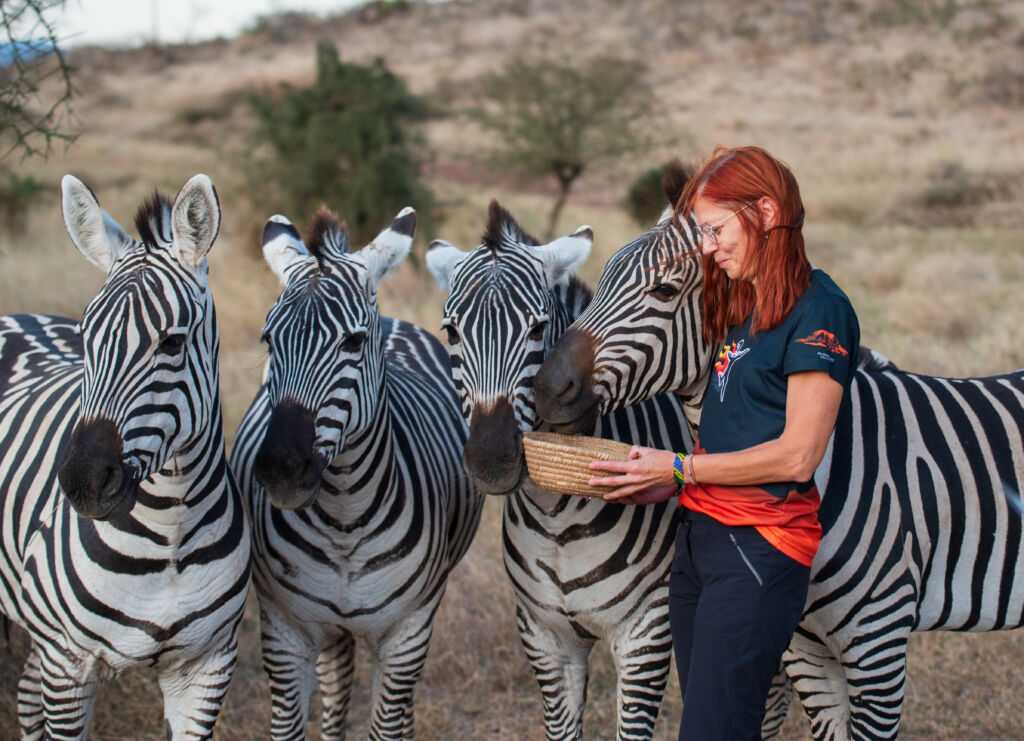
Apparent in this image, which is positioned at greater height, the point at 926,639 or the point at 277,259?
the point at 277,259

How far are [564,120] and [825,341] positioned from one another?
16.6 meters

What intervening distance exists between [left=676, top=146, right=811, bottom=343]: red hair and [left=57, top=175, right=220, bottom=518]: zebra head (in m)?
1.48

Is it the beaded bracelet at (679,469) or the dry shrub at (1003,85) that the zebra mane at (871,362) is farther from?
the dry shrub at (1003,85)

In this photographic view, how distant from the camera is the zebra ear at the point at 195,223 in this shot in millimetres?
3072

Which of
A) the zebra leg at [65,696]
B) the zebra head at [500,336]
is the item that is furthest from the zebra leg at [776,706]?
the zebra leg at [65,696]

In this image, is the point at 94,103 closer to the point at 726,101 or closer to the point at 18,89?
the point at 726,101

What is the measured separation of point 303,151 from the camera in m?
13.8

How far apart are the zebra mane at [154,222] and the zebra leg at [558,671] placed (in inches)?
68.9

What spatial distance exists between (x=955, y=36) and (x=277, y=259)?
1769 inches

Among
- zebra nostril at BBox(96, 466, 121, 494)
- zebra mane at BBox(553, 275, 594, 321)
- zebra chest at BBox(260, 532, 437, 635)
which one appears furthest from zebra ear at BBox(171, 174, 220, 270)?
zebra mane at BBox(553, 275, 594, 321)

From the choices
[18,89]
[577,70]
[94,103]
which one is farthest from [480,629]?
[94,103]

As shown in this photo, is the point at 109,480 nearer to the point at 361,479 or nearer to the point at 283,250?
the point at 361,479

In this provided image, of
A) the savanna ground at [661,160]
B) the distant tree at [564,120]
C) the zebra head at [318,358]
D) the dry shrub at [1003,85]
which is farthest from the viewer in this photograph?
the dry shrub at [1003,85]

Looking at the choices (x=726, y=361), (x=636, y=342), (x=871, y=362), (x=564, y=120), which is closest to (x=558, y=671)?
(x=636, y=342)
